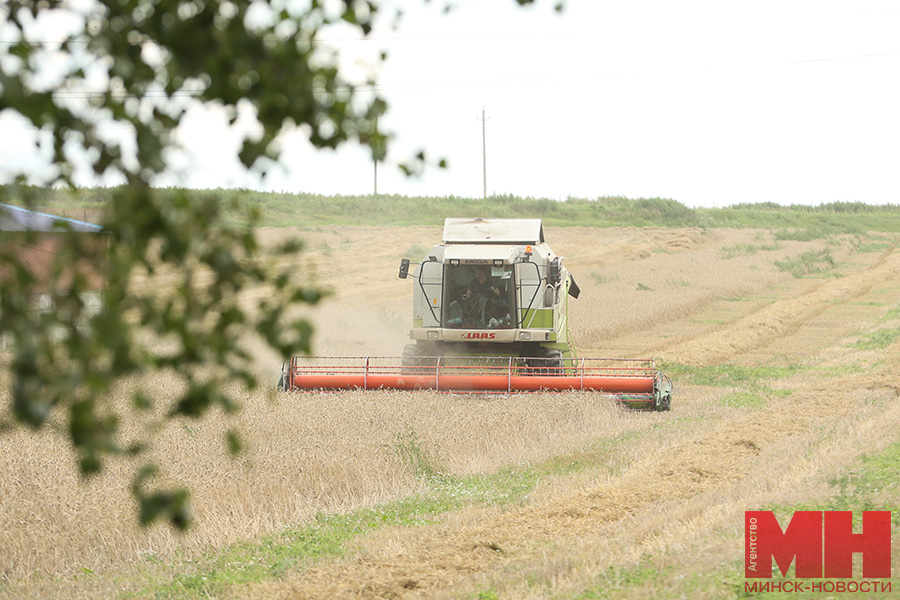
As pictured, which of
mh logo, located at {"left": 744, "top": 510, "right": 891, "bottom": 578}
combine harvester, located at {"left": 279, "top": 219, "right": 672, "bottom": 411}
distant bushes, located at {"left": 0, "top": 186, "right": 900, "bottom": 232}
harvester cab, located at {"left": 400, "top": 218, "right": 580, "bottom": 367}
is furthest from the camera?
distant bushes, located at {"left": 0, "top": 186, "right": 900, "bottom": 232}

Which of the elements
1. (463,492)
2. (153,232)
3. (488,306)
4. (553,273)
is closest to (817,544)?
(463,492)

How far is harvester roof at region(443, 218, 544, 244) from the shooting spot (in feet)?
48.2

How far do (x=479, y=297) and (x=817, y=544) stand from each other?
8.88m

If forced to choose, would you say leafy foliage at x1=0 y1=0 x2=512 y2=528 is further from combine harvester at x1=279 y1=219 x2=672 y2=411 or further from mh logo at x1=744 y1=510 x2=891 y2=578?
combine harvester at x1=279 y1=219 x2=672 y2=411

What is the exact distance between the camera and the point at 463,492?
7914 mm

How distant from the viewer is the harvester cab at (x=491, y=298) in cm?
1396

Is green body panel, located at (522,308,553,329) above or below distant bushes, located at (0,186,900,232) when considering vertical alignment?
below

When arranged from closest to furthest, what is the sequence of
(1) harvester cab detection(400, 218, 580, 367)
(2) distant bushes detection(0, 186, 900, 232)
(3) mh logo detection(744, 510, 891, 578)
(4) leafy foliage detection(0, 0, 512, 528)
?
(4) leafy foliage detection(0, 0, 512, 528)
(3) mh logo detection(744, 510, 891, 578)
(1) harvester cab detection(400, 218, 580, 367)
(2) distant bushes detection(0, 186, 900, 232)

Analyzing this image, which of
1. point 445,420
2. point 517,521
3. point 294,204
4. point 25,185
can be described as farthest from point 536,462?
point 294,204

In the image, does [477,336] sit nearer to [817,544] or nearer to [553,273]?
[553,273]

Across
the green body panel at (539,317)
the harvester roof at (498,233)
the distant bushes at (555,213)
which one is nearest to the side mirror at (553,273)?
the green body panel at (539,317)

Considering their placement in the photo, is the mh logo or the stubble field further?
the stubble field

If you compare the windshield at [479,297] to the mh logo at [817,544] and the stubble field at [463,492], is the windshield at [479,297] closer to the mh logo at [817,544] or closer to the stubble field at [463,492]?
the stubble field at [463,492]

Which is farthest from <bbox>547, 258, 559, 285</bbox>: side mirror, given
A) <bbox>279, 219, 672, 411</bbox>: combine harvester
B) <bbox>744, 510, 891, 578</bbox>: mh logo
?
<bbox>744, 510, 891, 578</bbox>: mh logo
